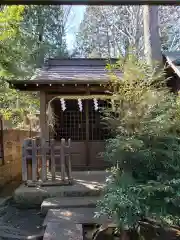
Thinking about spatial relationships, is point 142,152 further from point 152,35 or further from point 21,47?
point 152,35

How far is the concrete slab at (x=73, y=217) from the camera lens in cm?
458

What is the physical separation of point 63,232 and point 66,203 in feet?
4.33

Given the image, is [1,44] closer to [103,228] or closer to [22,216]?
[22,216]

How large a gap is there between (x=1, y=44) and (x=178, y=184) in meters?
4.00

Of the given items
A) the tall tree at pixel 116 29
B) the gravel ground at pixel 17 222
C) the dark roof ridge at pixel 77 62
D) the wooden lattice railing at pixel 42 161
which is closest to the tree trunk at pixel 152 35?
the dark roof ridge at pixel 77 62

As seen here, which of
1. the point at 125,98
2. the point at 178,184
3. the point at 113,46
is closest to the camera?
the point at 178,184

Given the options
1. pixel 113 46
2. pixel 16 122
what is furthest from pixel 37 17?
pixel 16 122

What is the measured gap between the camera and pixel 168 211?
4.01m

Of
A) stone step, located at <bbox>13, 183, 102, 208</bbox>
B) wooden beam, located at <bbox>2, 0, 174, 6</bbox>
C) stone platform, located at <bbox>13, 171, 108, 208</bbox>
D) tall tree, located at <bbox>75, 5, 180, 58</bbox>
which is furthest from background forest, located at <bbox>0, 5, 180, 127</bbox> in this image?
wooden beam, located at <bbox>2, 0, 174, 6</bbox>

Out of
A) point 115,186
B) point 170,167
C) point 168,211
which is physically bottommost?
point 168,211

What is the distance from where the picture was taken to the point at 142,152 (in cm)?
420

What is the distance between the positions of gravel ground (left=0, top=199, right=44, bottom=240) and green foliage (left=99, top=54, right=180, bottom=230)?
55.7 inches

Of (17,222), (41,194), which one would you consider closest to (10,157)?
(41,194)

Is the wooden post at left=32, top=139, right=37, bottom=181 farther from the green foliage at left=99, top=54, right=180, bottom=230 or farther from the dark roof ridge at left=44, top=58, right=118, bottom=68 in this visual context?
the dark roof ridge at left=44, top=58, right=118, bottom=68
